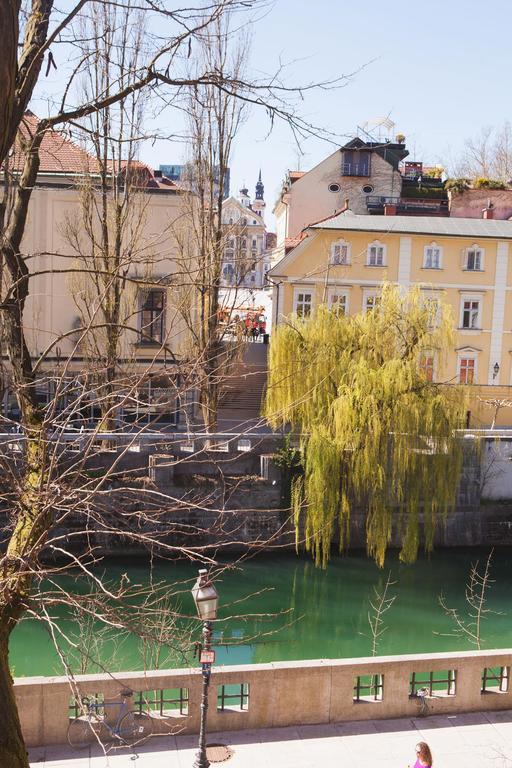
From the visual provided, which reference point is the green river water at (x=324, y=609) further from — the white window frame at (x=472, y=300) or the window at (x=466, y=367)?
the white window frame at (x=472, y=300)

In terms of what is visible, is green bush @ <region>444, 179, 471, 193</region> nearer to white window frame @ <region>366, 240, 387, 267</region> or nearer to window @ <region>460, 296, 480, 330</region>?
window @ <region>460, 296, 480, 330</region>

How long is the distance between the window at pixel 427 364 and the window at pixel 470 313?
747 cm

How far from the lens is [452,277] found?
26078mm

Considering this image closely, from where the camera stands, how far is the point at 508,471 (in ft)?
68.7

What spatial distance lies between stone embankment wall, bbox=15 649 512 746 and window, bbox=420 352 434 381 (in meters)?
10.6

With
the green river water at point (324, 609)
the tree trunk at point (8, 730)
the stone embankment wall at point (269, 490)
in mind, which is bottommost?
the green river water at point (324, 609)

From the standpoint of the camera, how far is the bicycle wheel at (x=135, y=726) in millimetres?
7410

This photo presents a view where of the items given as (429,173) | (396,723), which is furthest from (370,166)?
(396,723)

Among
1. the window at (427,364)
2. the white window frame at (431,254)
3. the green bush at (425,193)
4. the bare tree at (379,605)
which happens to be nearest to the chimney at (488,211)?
the green bush at (425,193)

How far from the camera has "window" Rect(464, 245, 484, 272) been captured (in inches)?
1023

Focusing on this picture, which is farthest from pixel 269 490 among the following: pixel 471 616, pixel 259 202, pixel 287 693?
pixel 259 202

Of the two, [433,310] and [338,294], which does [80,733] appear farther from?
[338,294]

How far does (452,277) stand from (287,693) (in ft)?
65.9

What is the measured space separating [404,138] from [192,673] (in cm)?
3113
